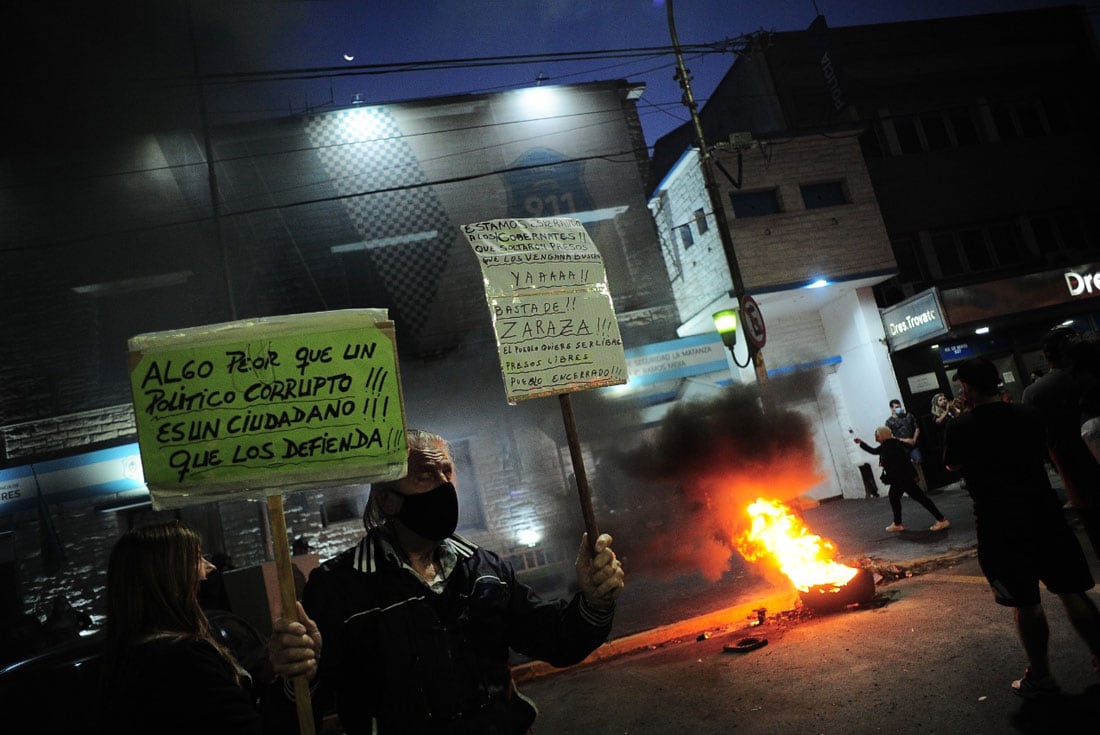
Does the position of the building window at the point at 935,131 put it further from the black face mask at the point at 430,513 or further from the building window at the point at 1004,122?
the black face mask at the point at 430,513

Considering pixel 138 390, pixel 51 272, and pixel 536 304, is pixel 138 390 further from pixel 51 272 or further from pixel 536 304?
pixel 51 272

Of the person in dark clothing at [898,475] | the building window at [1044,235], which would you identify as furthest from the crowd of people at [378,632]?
the building window at [1044,235]

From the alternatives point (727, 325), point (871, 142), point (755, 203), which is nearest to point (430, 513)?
point (727, 325)

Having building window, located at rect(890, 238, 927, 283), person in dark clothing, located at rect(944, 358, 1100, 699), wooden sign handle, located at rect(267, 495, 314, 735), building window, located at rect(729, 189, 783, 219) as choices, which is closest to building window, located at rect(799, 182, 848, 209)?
building window, located at rect(729, 189, 783, 219)

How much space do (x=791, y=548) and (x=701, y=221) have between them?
8934 millimetres

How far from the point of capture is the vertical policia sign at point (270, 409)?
2057 millimetres

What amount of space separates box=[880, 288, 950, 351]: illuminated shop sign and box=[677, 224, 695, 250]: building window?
192 inches

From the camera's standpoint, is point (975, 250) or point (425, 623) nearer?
point (425, 623)

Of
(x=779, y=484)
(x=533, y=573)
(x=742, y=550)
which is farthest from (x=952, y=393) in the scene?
(x=533, y=573)

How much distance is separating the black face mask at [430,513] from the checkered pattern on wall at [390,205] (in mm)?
13391

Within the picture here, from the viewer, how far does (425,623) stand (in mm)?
2115

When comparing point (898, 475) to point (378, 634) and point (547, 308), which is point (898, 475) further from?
point (378, 634)

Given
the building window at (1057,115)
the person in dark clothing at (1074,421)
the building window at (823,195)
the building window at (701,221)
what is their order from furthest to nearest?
the building window at (1057,115) → the building window at (823,195) → the building window at (701,221) → the person in dark clothing at (1074,421)

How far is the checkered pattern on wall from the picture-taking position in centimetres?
1546
